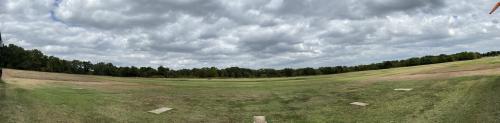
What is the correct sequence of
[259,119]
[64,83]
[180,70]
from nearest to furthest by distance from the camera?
[259,119], [64,83], [180,70]

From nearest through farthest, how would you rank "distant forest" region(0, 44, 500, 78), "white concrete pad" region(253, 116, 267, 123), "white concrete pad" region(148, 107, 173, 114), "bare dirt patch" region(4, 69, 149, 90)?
1. "white concrete pad" region(253, 116, 267, 123)
2. "white concrete pad" region(148, 107, 173, 114)
3. "bare dirt patch" region(4, 69, 149, 90)
4. "distant forest" region(0, 44, 500, 78)

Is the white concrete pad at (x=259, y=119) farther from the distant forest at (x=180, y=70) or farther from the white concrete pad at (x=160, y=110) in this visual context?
the distant forest at (x=180, y=70)

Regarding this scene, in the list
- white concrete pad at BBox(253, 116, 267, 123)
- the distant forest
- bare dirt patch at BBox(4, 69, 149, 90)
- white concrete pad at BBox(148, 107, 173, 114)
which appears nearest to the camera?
white concrete pad at BBox(253, 116, 267, 123)

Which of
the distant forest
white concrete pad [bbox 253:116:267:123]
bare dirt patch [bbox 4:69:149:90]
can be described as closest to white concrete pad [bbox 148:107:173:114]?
white concrete pad [bbox 253:116:267:123]

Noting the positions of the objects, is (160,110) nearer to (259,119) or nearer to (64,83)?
(259,119)

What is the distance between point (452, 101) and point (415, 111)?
9.97 feet

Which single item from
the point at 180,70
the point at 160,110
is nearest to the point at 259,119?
the point at 160,110

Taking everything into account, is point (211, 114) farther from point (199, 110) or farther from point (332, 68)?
point (332, 68)

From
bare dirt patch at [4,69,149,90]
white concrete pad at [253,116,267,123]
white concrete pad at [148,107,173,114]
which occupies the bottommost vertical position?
white concrete pad at [253,116,267,123]

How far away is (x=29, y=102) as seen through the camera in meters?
15.4

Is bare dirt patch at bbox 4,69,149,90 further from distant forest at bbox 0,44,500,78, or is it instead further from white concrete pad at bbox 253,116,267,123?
distant forest at bbox 0,44,500,78

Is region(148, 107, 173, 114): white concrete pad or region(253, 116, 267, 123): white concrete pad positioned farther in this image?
A: region(148, 107, 173, 114): white concrete pad

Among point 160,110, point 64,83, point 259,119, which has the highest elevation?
point 64,83

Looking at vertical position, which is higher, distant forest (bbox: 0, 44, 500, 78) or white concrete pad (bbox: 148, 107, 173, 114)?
distant forest (bbox: 0, 44, 500, 78)
